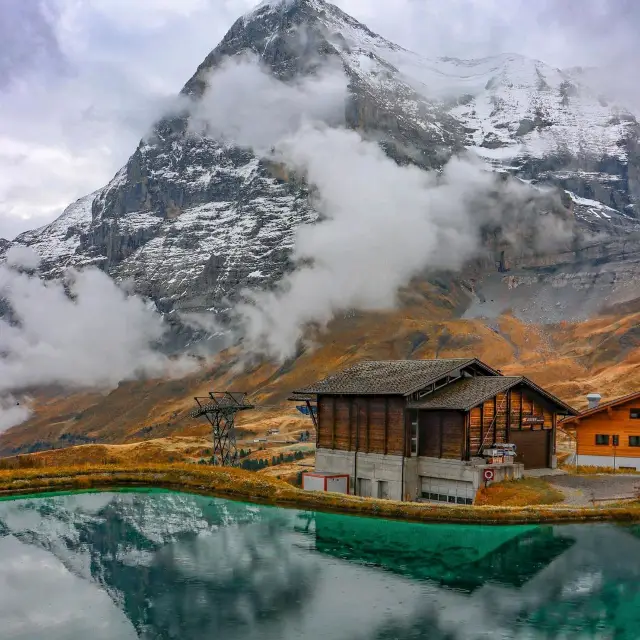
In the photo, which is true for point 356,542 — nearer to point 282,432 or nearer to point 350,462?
point 350,462

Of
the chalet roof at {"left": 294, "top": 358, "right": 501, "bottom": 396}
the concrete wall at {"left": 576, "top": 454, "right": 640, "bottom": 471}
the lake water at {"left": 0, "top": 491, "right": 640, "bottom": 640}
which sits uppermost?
the chalet roof at {"left": 294, "top": 358, "right": 501, "bottom": 396}

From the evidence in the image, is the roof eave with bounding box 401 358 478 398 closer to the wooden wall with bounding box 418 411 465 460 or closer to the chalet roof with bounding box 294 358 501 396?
the chalet roof with bounding box 294 358 501 396

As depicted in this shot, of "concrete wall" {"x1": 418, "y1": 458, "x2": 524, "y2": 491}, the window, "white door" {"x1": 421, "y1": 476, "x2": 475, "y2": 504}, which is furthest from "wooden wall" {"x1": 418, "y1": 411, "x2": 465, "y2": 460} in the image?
"white door" {"x1": 421, "y1": 476, "x2": 475, "y2": 504}

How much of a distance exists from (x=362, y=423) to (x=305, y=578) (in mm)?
21398

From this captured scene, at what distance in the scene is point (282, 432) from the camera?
505ft

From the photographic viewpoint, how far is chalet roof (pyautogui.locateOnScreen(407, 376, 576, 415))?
151 feet

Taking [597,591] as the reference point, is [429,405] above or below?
above

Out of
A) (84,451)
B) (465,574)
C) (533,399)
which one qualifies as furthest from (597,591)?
(84,451)

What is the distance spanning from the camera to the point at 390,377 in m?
52.1

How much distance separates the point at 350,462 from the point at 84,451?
76535 mm

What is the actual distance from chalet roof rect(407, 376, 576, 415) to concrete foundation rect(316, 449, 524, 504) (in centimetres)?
343

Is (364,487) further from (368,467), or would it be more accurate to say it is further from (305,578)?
(305,578)

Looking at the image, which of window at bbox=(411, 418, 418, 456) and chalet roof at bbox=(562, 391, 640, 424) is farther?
chalet roof at bbox=(562, 391, 640, 424)

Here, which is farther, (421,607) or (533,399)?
(533,399)
